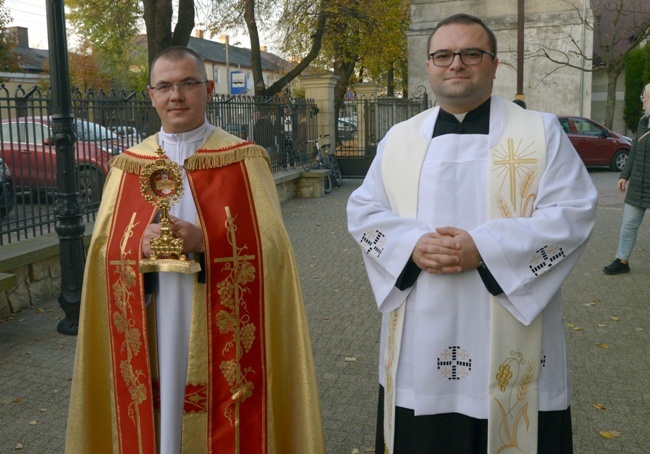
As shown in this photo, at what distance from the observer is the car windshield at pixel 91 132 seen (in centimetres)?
816

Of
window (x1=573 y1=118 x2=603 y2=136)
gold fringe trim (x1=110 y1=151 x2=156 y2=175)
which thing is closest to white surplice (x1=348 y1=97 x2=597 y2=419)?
gold fringe trim (x1=110 y1=151 x2=156 y2=175)

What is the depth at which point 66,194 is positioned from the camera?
637 cm

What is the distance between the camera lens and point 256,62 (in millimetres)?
23125

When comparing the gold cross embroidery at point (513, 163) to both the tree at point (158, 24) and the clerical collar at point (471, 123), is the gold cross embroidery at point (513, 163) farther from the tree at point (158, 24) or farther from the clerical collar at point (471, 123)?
the tree at point (158, 24)

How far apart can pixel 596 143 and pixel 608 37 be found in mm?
13679

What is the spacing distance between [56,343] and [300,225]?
21.7 feet

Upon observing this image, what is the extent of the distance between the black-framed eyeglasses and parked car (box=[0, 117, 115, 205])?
499 centimetres

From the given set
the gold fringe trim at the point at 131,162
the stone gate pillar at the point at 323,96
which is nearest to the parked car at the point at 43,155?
the gold fringe trim at the point at 131,162

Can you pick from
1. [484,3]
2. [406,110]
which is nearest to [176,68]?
[406,110]

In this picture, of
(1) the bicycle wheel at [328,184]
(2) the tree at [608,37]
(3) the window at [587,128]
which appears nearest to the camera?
(1) the bicycle wheel at [328,184]

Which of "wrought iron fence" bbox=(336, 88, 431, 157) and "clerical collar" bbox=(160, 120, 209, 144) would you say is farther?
"wrought iron fence" bbox=(336, 88, 431, 157)

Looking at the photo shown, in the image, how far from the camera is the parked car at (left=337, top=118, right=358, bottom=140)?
19.5 meters

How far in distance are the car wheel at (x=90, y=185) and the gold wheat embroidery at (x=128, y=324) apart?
17.2 ft

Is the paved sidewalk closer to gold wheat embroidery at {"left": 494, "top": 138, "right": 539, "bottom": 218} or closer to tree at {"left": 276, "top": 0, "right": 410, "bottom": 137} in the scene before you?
gold wheat embroidery at {"left": 494, "top": 138, "right": 539, "bottom": 218}
